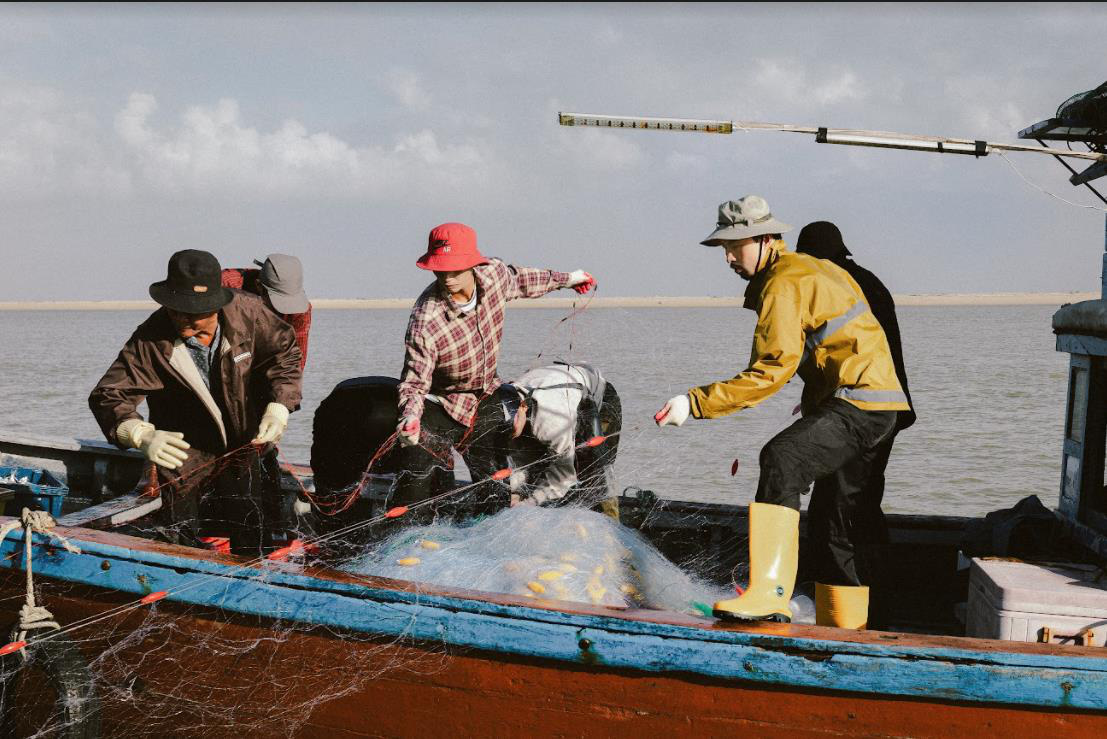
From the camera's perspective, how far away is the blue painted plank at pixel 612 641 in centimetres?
309

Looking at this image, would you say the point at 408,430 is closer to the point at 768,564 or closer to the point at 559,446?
the point at 559,446

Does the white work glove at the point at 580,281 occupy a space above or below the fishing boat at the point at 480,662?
above

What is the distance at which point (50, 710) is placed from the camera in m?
4.40

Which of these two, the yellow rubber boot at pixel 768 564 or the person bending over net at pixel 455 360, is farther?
the person bending over net at pixel 455 360

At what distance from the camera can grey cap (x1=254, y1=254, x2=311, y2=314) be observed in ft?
18.4

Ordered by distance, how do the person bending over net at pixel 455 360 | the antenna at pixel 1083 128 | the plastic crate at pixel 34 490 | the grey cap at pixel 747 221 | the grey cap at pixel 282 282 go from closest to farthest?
the grey cap at pixel 747 221 → the antenna at pixel 1083 128 → the person bending over net at pixel 455 360 → the grey cap at pixel 282 282 → the plastic crate at pixel 34 490

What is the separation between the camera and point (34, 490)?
637cm

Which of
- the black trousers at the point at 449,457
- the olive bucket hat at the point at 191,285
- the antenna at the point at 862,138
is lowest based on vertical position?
the black trousers at the point at 449,457

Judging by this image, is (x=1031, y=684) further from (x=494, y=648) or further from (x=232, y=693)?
(x=232, y=693)

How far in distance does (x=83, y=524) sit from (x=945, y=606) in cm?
443

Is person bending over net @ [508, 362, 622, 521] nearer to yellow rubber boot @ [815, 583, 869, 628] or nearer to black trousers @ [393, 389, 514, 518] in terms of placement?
black trousers @ [393, 389, 514, 518]

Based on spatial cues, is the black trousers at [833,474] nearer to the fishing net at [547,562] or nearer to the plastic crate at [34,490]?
the fishing net at [547,562]

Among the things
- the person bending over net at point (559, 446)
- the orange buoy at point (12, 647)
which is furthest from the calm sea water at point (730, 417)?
the orange buoy at point (12, 647)

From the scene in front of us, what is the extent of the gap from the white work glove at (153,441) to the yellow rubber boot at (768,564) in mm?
2563
